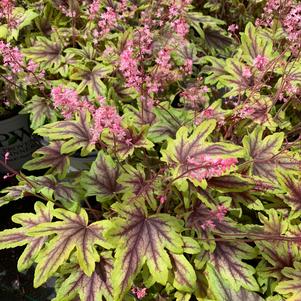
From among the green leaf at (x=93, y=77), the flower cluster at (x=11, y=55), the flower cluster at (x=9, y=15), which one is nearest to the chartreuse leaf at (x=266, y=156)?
the green leaf at (x=93, y=77)

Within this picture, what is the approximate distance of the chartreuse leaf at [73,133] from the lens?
5.42 ft

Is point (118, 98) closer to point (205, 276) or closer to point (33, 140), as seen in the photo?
point (33, 140)

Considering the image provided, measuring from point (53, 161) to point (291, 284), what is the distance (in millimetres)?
985

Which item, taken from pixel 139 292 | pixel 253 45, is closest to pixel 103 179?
pixel 139 292

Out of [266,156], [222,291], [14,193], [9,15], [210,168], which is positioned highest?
[9,15]

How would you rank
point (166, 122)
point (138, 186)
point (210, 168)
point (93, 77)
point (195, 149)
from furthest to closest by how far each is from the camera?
point (93, 77), point (166, 122), point (138, 186), point (195, 149), point (210, 168)

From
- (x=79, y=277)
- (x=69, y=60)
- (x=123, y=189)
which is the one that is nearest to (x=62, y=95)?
(x=123, y=189)

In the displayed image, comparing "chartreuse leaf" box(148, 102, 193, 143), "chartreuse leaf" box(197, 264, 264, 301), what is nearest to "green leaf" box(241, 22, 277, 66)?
"chartreuse leaf" box(148, 102, 193, 143)

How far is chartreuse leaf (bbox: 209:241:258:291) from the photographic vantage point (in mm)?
1466

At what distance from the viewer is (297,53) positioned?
1812mm

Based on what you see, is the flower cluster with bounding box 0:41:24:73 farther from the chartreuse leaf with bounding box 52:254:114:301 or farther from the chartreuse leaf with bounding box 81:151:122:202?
the chartreuse leaf with bounding box 52:254:114:301

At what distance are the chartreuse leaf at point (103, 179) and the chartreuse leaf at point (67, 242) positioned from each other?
0.21 m

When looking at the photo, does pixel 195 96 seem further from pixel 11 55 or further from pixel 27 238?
pixel 27 238

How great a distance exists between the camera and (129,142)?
5.42ft
